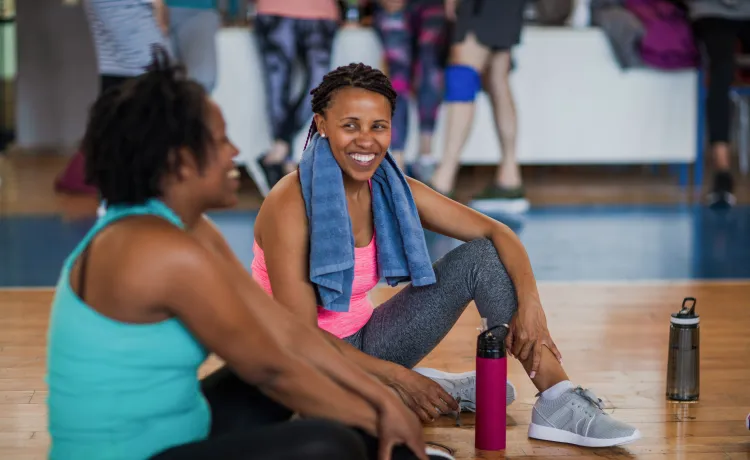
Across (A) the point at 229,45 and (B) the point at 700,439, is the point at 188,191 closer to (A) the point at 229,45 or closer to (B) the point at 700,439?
(B) the point at 700,439

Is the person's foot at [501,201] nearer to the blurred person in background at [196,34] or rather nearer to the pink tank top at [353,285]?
the blurred person in background at [196,34]

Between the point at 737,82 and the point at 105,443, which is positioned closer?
the point at 105,443

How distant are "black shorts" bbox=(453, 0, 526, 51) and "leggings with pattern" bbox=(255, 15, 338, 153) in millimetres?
746

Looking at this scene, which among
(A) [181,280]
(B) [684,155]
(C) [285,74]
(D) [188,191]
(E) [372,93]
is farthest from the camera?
(B) [684,155]

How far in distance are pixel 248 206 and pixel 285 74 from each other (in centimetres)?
77

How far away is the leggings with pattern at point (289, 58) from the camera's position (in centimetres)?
602

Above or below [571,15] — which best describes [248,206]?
below

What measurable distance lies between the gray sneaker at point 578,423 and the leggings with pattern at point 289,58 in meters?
3.71

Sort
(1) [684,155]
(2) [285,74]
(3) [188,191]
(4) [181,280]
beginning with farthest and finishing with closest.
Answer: (1) [684,155] → (2) [285,74] → (3) [188,191] → (4) [181,280]

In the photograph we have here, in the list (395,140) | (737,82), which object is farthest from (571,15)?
(395,140)

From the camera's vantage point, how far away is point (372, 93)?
2.40 meters

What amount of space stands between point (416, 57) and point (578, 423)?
413 centimetres

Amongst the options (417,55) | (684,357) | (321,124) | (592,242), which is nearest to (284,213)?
(321,124)

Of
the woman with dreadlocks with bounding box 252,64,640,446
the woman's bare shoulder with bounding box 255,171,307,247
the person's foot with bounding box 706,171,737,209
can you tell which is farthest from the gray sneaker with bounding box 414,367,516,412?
the person's foot with bounding box 706,171,737,209
